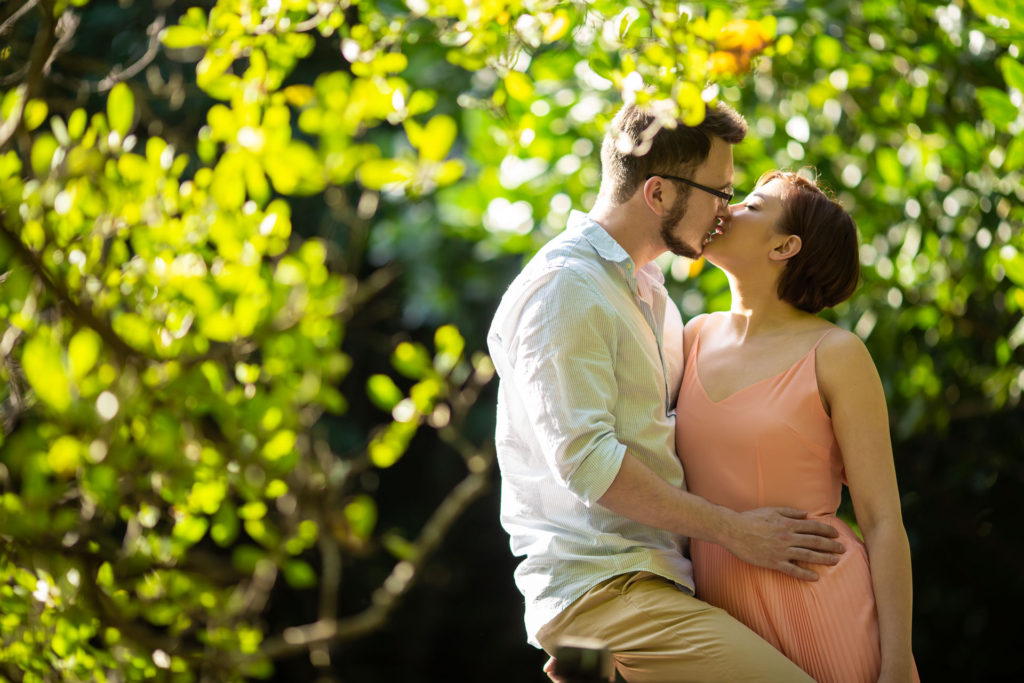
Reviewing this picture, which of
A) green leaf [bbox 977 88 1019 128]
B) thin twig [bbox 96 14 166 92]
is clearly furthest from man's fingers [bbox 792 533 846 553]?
thin twig [bbox 96 14 166 92]

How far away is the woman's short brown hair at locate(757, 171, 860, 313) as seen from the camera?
82.6 inches

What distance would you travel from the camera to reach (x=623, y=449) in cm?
178

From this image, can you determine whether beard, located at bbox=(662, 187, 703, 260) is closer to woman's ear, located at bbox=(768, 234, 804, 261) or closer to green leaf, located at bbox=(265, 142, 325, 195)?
woman's ear, located at bbox=(768, 234, 804, 261)

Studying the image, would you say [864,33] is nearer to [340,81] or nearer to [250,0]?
[340,81]

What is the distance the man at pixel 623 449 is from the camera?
5.91ft

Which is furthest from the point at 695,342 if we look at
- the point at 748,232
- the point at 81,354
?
the point at 81,354

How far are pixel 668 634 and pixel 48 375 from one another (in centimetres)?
125

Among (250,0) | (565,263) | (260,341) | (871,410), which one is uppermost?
(250,0)

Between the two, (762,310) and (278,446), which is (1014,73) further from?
(278,446)

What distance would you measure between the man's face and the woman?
0.14ft

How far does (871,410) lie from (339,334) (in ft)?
5.88

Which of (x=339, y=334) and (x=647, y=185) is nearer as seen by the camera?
(x=647, y=185)

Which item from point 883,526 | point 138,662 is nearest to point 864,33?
point 883,526

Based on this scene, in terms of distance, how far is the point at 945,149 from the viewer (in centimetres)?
271
